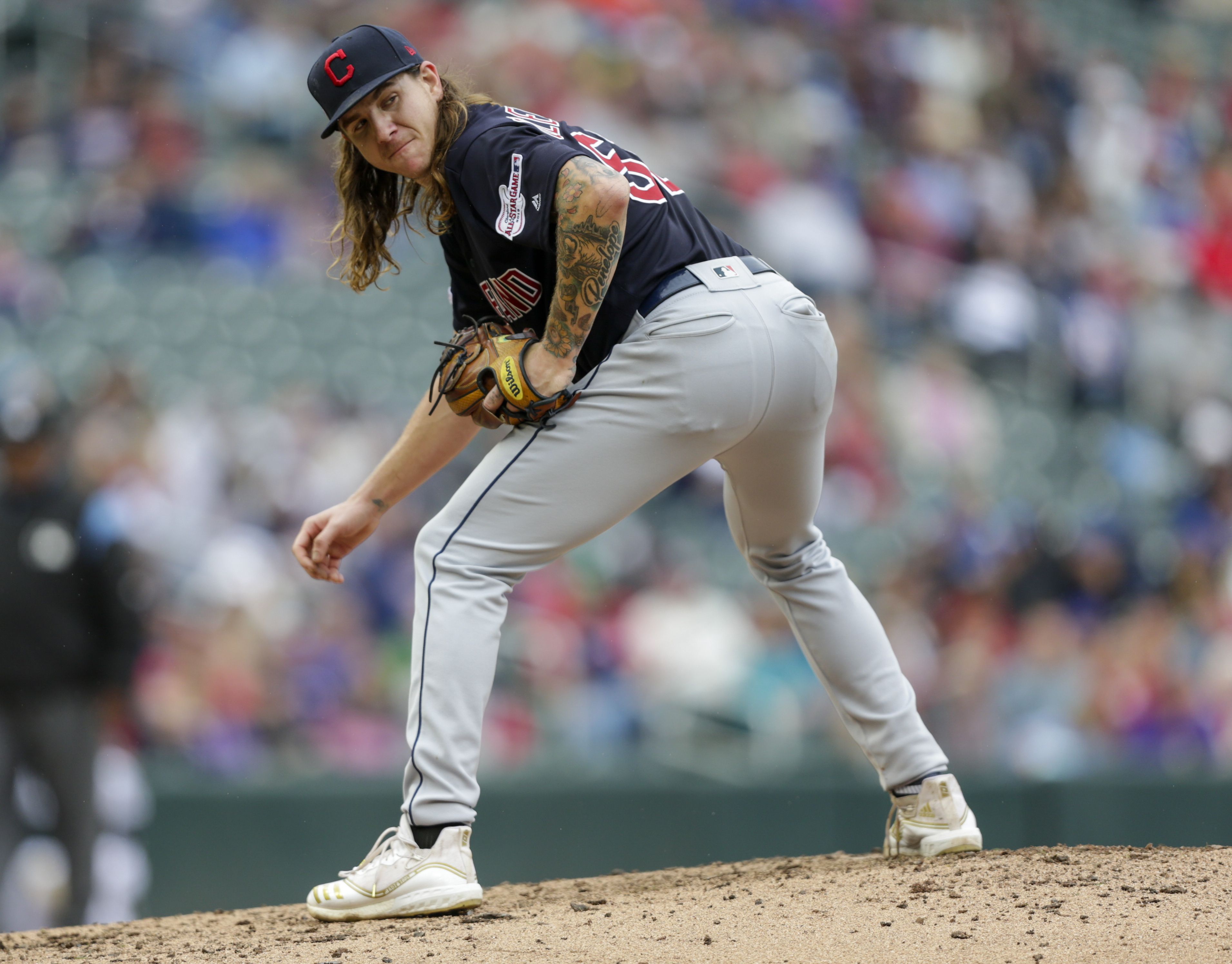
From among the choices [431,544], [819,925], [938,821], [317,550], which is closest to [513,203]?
[431,544]

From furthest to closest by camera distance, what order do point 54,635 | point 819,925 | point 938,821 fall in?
1. point 54,635
2. point 938,821
3. point 819,925

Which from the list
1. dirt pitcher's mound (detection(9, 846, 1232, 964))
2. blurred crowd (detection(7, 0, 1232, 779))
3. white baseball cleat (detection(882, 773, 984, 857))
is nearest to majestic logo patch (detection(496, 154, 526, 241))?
dirt pitcher's mound (detection(9, 846, 1232, 964))

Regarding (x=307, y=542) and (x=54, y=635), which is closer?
(x=307, y=542)

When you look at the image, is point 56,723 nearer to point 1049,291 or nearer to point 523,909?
point 523,909

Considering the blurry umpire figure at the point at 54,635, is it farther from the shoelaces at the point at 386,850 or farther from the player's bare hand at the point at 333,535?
the shoelaces at the point at 386,850

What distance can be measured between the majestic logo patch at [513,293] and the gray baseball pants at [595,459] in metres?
0.21

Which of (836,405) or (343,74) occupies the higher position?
(343,74)

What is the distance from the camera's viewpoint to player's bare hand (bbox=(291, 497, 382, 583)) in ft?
9.83

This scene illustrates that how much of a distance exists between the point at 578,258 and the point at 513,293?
0.27 m

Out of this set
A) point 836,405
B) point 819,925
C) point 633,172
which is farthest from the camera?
point 836,405

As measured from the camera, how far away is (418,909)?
8.77 ft

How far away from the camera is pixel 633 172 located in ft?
9.27

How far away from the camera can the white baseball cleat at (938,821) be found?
312 cm

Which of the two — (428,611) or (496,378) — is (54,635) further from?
(496,378)
